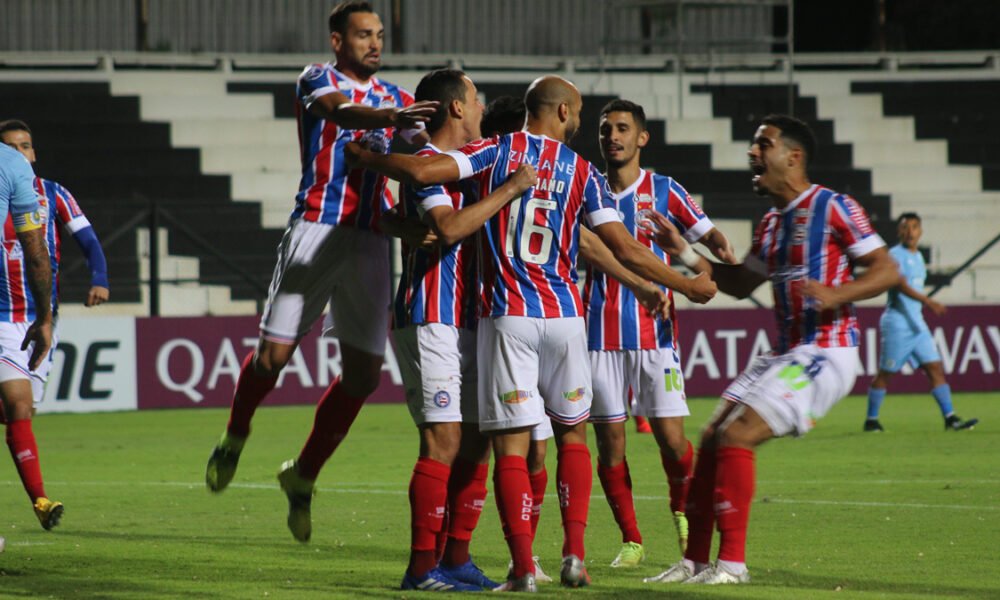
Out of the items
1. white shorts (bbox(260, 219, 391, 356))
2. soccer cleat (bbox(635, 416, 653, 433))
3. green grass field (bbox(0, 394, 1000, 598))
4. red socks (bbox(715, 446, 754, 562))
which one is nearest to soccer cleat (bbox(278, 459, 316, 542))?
green grass field (bbox(0, 394, 1000, 598))

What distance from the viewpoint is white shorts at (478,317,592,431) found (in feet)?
19.7

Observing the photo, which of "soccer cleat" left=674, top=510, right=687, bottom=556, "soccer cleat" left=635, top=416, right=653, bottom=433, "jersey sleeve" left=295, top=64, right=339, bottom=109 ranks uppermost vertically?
"jersey sleeve" left=295, top=64, right=339, bottom=109

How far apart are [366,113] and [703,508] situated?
2.08 meters

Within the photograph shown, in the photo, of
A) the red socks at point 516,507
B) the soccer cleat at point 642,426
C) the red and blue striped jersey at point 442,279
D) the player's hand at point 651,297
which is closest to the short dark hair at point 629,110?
the player's hand at point 651,297

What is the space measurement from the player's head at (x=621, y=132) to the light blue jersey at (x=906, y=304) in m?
7.44

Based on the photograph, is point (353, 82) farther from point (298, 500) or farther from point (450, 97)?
point (298, 500)

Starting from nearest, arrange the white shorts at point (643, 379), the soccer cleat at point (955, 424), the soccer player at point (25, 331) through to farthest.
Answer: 1. the soccer player at point (25, 331)
2. the white shorts at point (643, 379)
3. the soccer cleat at point (955, 424)

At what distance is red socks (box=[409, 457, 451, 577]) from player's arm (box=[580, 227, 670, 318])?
1.14 m

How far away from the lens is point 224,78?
23609 millimetres

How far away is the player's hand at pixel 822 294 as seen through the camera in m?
6.07

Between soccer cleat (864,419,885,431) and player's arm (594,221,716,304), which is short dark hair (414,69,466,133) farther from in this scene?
soccer cleat (864,419,885,431)

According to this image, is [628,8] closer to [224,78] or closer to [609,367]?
[224,78]

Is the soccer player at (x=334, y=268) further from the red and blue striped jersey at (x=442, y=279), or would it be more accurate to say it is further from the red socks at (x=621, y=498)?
the red socks at (x=621, y=498)

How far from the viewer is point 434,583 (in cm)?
602
